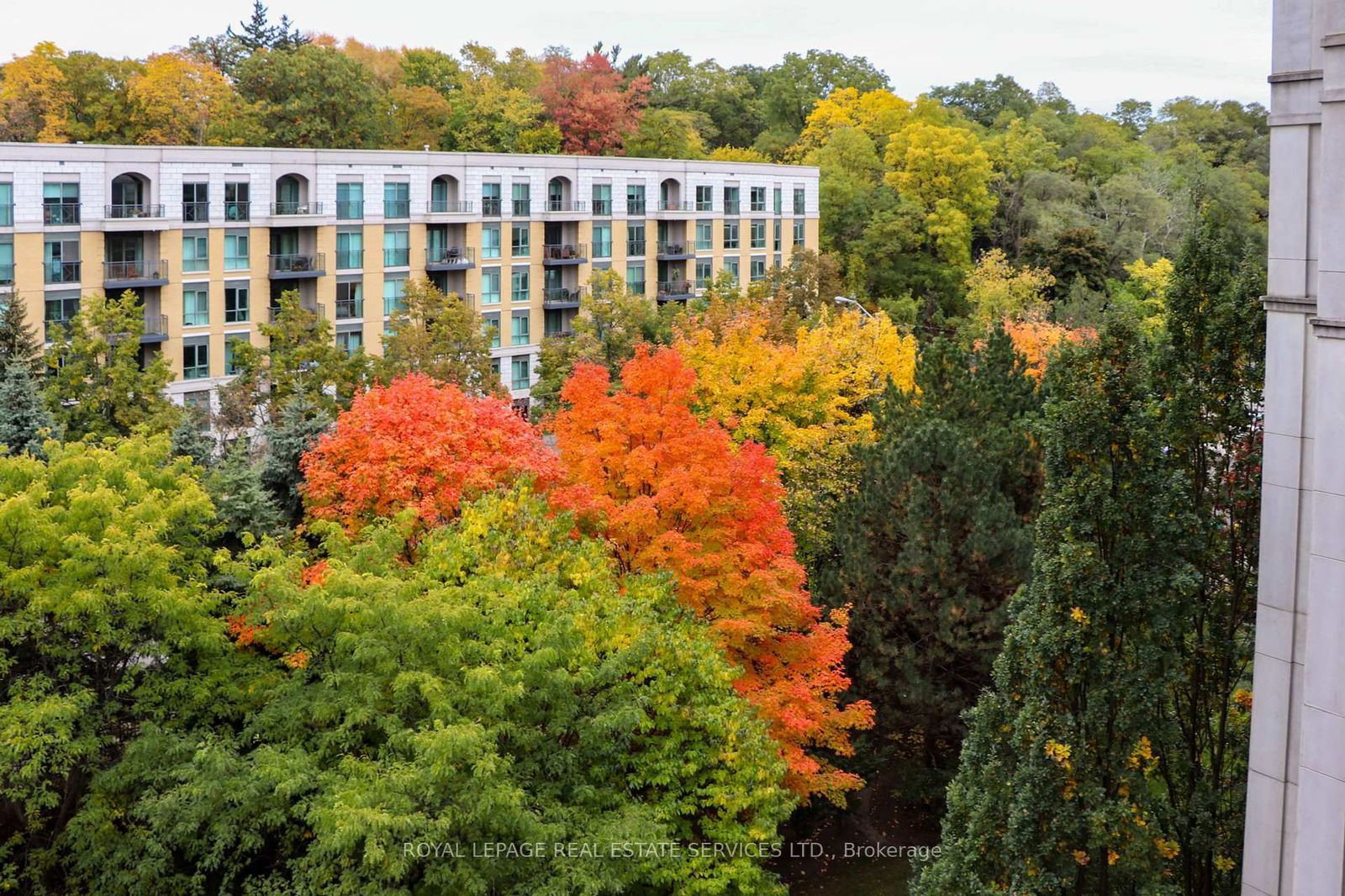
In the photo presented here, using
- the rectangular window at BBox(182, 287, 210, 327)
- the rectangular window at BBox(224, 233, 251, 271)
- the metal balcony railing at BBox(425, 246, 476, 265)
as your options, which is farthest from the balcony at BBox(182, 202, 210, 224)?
the metal balcony railing at BBox(425, 246, 476, 265)

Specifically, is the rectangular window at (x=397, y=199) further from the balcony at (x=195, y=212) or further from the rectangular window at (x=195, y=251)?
the rectangular window at (x=195, y=251)

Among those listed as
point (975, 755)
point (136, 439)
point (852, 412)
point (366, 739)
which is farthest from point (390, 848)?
point (852, 412)

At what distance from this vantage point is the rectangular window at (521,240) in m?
71.0

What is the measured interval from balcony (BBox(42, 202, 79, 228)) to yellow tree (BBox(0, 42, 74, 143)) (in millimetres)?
19260

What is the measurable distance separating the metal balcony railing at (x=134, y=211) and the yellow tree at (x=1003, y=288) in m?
45.2

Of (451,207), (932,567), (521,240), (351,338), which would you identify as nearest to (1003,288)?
(521,240)

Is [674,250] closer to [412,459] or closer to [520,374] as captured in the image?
[520,374]

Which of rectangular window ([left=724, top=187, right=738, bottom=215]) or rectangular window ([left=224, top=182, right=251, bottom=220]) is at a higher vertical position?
rectangular window ([left=724, top=187, right=738, bottom=215])

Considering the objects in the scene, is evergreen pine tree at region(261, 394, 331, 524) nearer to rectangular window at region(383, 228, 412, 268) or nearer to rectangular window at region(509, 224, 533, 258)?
rectangular window at region(383, 228, 412, 268)

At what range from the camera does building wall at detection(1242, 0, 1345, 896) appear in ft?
47.9

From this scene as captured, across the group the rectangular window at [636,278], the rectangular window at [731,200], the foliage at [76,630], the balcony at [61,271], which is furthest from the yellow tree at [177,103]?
the foliage at [76,630]

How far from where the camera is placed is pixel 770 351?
152ft

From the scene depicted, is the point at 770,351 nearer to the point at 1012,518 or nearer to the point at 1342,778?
the point at 1012,518

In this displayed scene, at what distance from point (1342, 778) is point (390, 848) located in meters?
12.7
